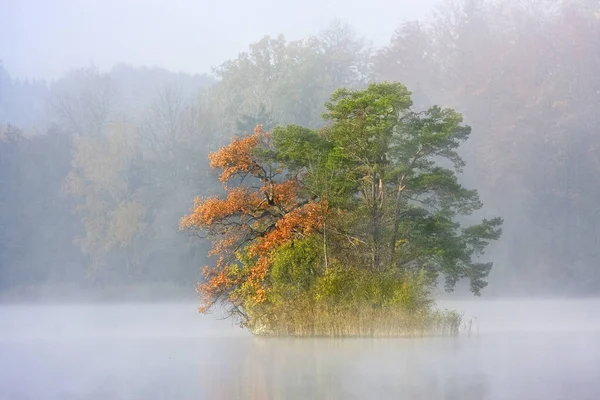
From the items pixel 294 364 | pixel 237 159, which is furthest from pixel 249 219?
pixel 294 364

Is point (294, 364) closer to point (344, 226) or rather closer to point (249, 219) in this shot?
point (344, 226)

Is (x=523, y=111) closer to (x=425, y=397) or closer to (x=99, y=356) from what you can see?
(x=99, y=356)

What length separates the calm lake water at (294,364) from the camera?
518 inches

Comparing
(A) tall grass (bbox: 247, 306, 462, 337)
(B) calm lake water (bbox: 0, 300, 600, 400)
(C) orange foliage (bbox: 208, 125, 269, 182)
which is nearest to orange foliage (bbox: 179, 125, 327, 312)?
(C) orange foliage (bbox: 208, 125, 269, 182)

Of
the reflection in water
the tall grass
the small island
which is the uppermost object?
the small island

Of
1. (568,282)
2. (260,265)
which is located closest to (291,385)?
(260,265)

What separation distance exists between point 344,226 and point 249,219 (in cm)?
256

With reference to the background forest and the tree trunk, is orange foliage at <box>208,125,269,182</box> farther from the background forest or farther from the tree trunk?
the background forest

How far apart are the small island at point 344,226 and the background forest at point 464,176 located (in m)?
22.3

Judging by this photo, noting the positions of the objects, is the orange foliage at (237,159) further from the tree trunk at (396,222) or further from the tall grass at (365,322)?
the tall grass at (365,322)

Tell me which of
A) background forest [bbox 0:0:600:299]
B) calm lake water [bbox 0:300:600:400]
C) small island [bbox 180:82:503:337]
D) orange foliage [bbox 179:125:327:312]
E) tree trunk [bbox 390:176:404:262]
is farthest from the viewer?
background forest [bbox 0:0:600:299]

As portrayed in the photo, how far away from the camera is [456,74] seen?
53375 mm

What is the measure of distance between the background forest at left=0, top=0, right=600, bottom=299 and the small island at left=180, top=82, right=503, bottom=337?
22271mm

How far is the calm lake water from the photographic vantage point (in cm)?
1315
